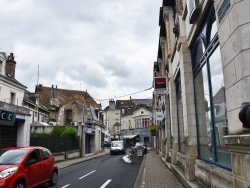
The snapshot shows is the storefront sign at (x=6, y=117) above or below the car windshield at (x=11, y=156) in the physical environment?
above

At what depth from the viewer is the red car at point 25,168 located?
7629mm

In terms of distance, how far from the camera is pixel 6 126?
19.5m

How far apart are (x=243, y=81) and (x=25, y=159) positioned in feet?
24.0

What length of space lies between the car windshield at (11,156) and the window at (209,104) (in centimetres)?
585

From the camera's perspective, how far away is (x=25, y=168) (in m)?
8.39

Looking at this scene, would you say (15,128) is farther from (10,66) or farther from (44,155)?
(44,155)

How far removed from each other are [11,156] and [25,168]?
843 mm

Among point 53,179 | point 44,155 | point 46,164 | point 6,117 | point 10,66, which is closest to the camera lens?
point 46,164

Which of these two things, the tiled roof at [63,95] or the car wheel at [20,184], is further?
the tiled roof at [63,95]

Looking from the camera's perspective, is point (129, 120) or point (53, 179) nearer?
point (53, 179)

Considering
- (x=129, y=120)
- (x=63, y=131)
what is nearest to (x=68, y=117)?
(x=63, y=131)

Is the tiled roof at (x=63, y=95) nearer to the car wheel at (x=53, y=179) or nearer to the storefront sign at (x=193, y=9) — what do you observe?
the car wheel at (x=53, y=179)

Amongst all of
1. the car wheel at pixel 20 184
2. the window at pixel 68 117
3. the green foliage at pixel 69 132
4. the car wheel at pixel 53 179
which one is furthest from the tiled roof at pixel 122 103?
the car wheel at pixel 20 184

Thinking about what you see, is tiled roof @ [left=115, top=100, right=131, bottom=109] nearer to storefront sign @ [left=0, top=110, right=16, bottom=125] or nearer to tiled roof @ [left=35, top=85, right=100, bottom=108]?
tiled roof @ [left=35, top=85, right=100, bottom=108]
